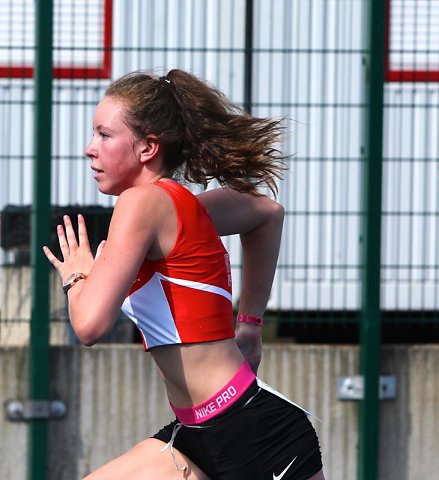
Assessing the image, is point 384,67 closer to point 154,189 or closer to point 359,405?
point 359,405

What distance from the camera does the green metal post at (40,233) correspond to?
605cm

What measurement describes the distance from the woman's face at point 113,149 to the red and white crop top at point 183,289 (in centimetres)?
12

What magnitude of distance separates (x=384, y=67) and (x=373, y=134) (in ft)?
1.10

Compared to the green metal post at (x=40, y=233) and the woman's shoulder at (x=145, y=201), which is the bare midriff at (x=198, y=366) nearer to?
the woman's shoulder at (x=145, y=201)

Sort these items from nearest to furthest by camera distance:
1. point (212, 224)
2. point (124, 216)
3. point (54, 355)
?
point (124, 216)
point (212, 224)
point (54, 355)

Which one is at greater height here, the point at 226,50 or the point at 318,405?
the point at 226,50

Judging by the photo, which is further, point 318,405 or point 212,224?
point 318,405

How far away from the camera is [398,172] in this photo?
21.1 feet

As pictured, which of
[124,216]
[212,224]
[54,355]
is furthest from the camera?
[54,355]

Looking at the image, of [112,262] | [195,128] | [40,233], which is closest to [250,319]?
[195,128]

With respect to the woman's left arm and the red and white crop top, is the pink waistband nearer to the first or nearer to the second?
the red and white crop top

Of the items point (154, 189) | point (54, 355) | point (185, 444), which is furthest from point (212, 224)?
point (54, 355)

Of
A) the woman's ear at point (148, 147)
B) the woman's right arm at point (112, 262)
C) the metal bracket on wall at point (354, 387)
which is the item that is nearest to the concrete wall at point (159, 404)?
the metal bracket on wall at point (354, 387)

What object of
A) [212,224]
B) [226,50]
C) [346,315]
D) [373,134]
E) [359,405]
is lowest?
[359,405]
